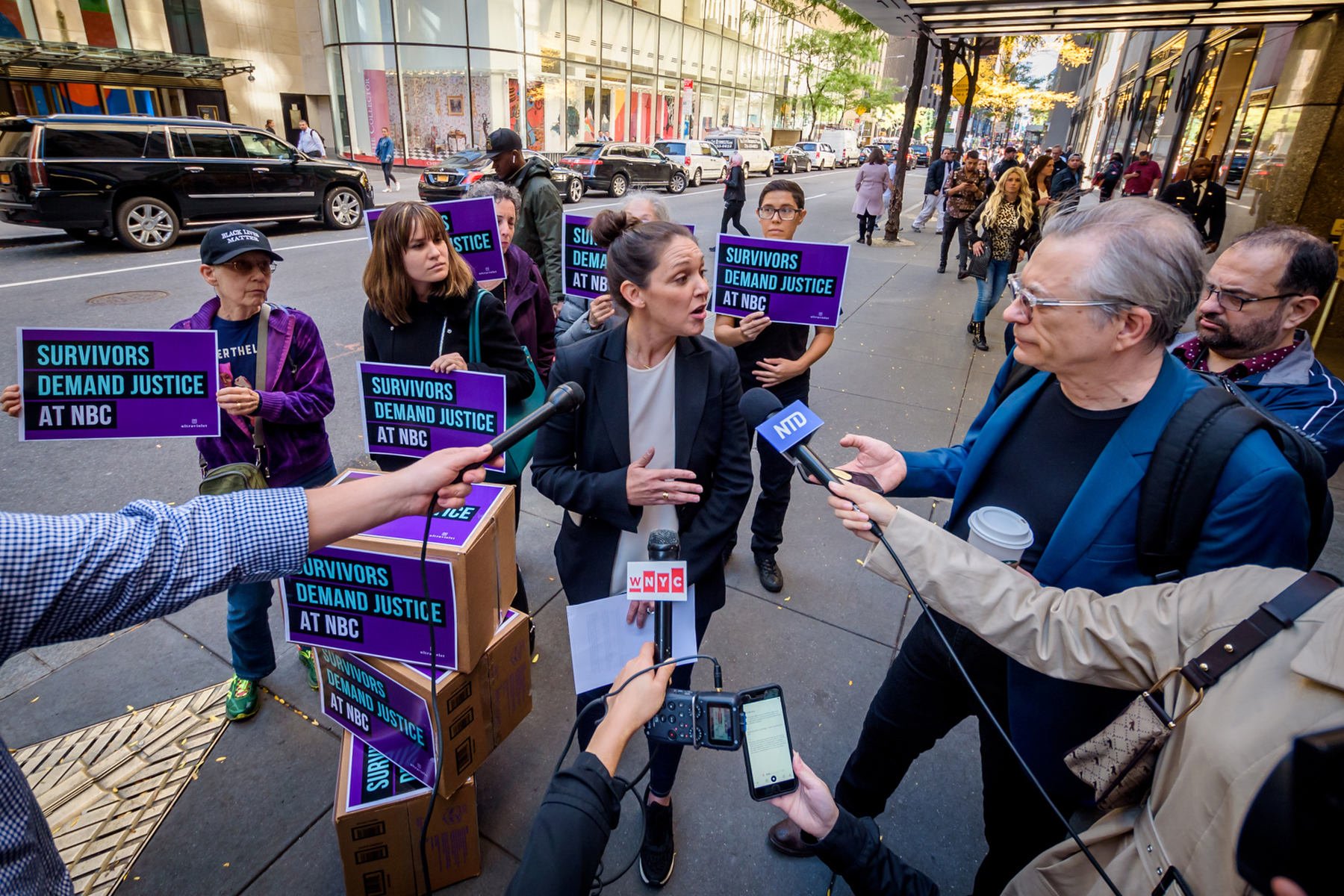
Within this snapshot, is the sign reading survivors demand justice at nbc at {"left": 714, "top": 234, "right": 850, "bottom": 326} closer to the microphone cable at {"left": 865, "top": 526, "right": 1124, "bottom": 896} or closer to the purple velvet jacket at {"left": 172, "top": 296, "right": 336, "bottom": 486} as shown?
the purple velvet jacket at {"left": 172, "top": 296, "right": 336, "bottom": 486}

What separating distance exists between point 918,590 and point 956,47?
54.7ft

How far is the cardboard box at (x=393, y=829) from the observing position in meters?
1.96

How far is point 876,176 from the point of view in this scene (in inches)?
530

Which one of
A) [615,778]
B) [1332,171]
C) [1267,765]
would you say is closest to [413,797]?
[615,778]

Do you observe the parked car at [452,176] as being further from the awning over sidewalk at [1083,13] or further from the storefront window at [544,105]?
the storefront window at [544,105]

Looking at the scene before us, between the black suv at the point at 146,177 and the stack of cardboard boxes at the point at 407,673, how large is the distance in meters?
11.3

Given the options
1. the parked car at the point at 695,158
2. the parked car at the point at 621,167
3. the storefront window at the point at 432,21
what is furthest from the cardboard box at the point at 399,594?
the storefront window at the point at 432,21

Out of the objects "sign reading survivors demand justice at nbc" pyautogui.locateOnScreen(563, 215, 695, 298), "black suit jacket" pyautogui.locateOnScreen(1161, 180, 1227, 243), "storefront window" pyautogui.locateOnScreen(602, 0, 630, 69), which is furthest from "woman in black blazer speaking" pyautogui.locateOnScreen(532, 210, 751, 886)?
"storefront window" pyautogui.locateOnScreen(602, 0, 630, 69)

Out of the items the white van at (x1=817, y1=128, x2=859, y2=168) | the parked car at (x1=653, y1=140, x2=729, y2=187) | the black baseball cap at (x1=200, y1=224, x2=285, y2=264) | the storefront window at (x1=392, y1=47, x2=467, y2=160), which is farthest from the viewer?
the white van at (x1=817, y1=128, x2=859, y2=168)

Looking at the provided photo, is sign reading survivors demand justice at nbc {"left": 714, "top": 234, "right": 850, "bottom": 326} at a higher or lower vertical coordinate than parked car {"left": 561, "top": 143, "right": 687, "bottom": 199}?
lower

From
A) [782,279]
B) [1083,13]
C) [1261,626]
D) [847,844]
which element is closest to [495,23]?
[1083,13]

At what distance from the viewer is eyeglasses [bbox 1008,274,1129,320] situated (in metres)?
1.53

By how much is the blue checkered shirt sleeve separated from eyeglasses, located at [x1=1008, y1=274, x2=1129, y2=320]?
166 centimetres

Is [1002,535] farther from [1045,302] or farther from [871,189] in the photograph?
[871,189]
